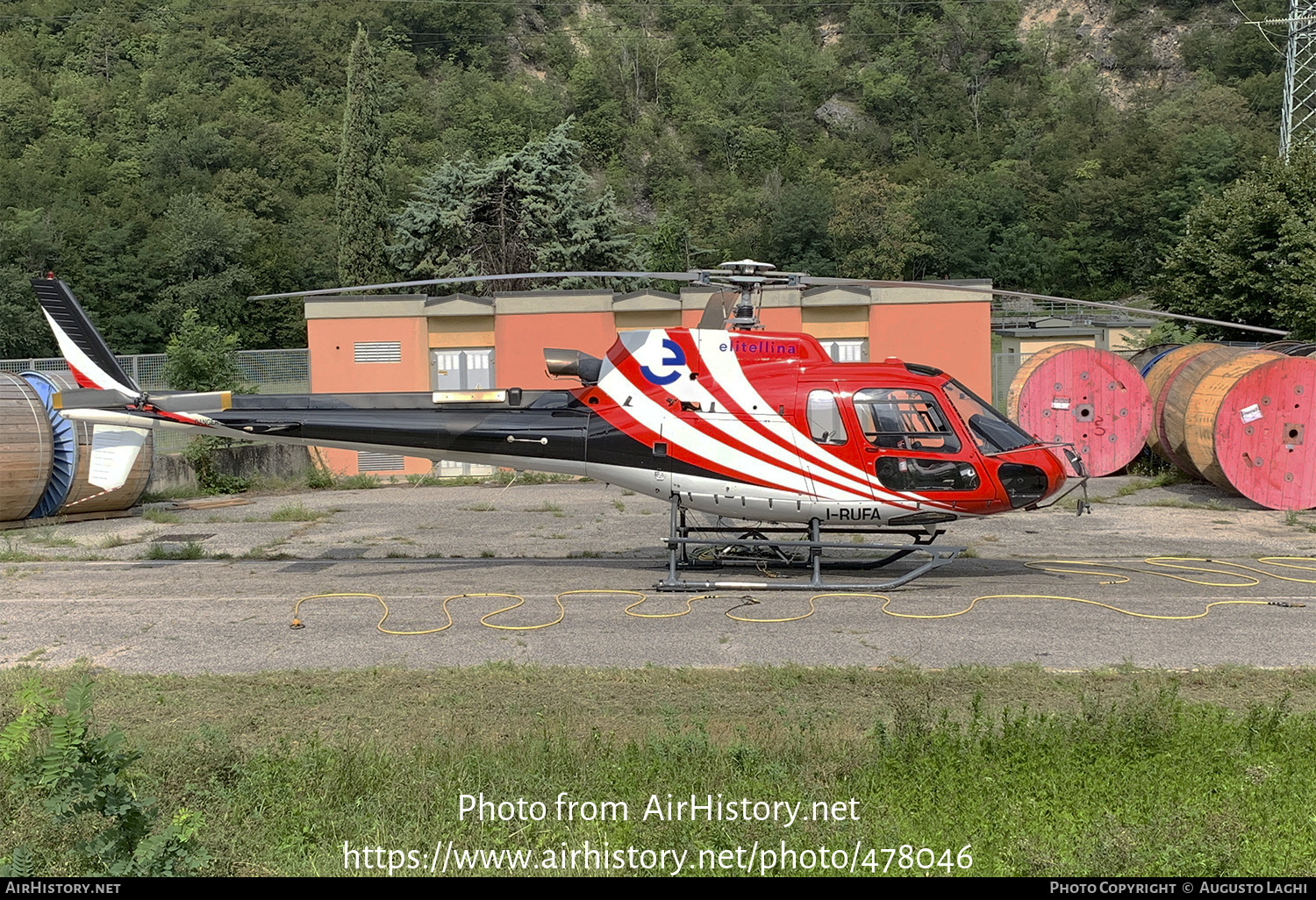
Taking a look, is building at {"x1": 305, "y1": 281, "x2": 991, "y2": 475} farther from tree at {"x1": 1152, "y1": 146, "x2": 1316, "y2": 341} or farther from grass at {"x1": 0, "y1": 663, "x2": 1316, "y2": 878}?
grass at {"x1": 0, "y1": 663, "x2": 1316, "y2": 878}

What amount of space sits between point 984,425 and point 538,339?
47.9 ft

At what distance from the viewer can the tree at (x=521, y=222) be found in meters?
46.2

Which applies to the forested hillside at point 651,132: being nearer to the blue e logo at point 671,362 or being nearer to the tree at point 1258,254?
the tree at point 1258,254

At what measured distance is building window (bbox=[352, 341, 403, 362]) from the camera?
25.8 m

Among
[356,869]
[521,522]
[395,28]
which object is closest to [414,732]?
[356,869]

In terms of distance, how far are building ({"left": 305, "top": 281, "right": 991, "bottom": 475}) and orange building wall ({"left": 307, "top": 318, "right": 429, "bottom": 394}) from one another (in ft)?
0.06

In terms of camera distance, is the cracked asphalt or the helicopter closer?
the cracked asphalt

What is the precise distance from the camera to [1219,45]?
396 ft

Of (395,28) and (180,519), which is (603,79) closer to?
(395,28)

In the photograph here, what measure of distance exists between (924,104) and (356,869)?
113 metres

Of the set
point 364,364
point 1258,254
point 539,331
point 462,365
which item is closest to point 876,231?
point 1258,254

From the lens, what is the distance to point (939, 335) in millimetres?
25031

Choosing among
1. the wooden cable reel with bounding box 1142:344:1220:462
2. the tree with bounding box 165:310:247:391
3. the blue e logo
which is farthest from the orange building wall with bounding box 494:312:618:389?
the blue e logo

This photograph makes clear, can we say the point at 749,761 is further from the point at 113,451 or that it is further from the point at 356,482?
the point at 356,482
